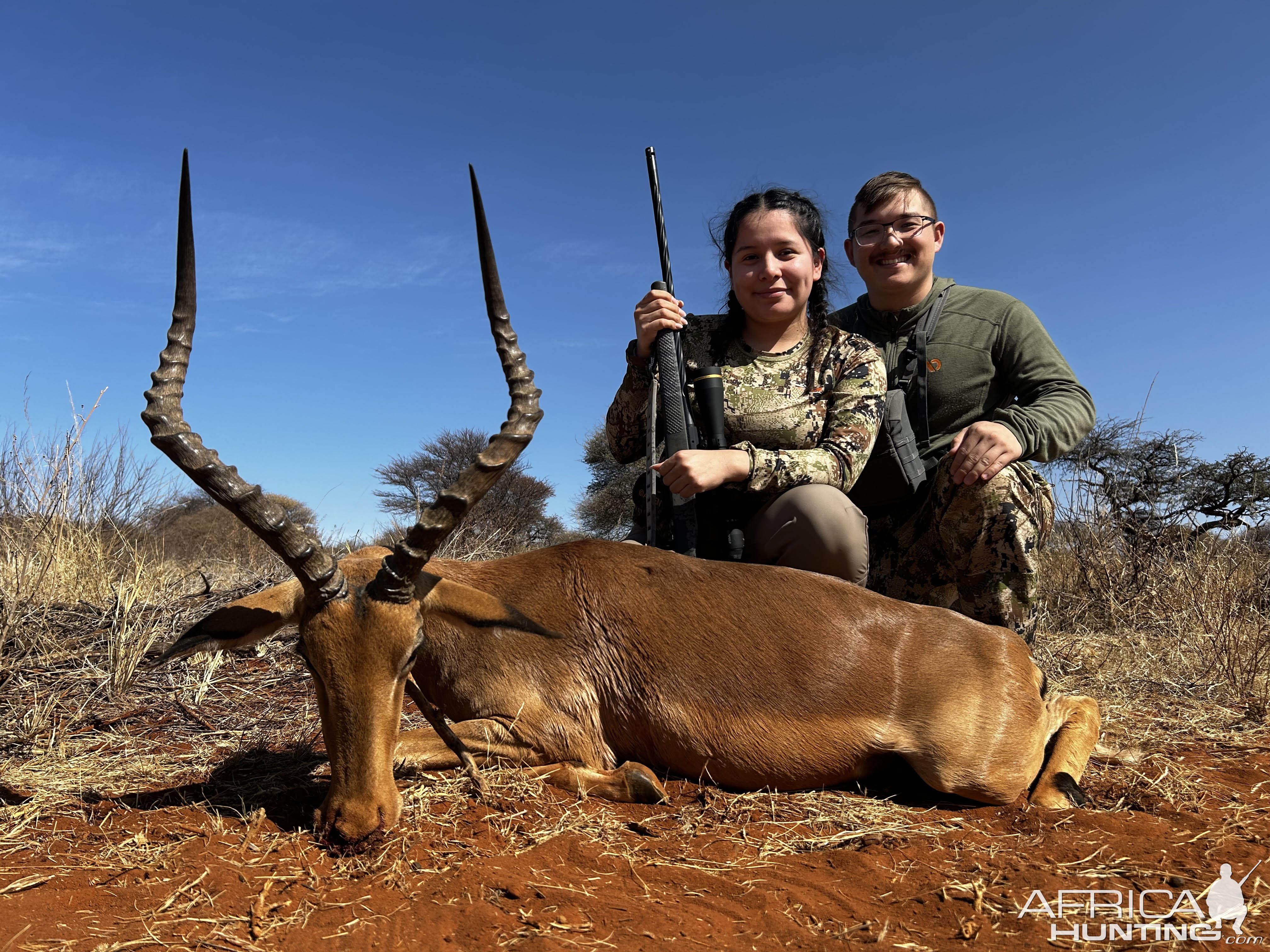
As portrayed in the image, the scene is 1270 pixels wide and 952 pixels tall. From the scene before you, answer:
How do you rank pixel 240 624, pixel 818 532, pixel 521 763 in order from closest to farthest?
pixel 240 624 < pixel 521 763 < pixel 818 532

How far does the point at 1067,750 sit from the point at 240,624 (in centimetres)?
398

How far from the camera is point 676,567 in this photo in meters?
4.51

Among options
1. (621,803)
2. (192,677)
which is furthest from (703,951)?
(192,677)

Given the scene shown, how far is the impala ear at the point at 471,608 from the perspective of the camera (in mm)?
3770

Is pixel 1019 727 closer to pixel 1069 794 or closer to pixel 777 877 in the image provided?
pixel 1069 794

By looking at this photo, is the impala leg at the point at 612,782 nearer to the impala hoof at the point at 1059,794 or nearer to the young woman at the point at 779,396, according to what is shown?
the young woman at the point at 779,396

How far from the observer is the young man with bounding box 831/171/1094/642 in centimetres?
546

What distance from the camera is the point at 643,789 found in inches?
152

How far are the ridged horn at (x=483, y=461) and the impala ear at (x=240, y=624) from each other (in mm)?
436

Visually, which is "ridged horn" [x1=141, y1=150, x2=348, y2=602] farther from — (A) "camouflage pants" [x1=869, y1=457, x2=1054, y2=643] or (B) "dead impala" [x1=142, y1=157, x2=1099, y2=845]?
(A) "camouflage pants" [x1=869, y1=457, x2=1054, y2=643]

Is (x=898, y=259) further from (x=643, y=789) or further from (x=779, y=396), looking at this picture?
(x=643, y=789)

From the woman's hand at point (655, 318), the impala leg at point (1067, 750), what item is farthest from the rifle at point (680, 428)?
the impala leg at point (1067, 750)

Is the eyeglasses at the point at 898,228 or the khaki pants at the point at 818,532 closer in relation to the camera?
the khaki pants at the point at 818,532

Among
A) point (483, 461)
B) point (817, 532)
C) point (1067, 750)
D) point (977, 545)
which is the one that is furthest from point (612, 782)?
point (977, 545)
